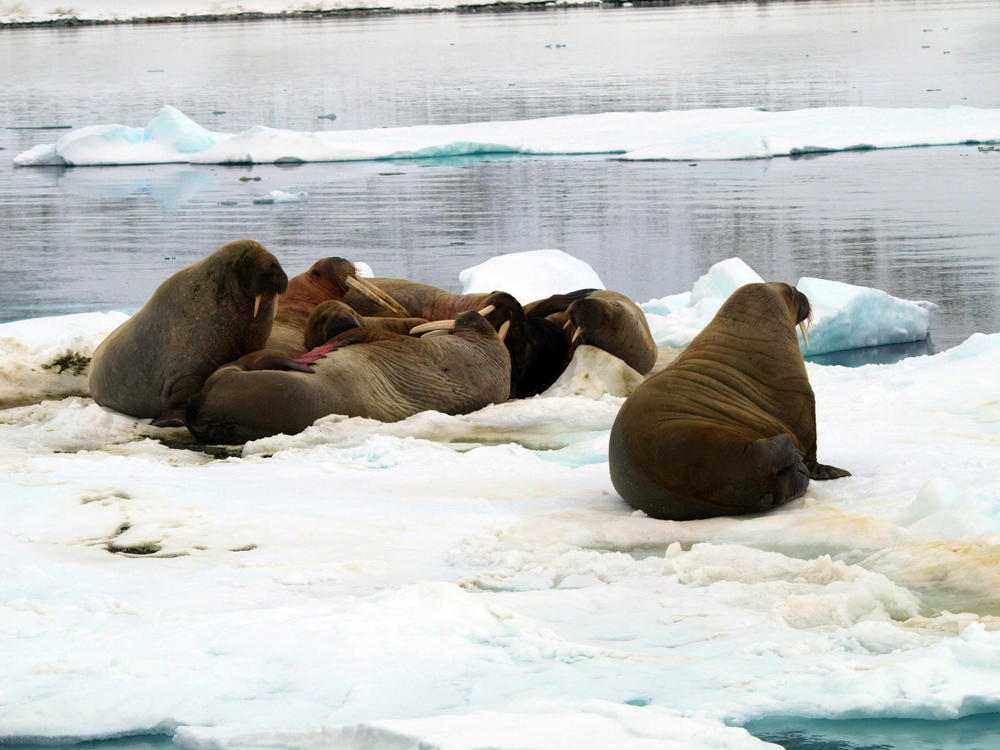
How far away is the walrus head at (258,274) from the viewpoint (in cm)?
602

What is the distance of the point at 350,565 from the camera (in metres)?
3.31

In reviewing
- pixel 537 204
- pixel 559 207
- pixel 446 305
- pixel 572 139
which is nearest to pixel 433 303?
pixel 446 305

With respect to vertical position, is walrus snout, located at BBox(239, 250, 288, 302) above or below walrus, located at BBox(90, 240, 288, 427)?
above

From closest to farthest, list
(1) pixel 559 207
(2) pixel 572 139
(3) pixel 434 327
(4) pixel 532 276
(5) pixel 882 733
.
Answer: (5) pixel 882 733, (3) pixel 434 327, (4) pixel 532 276, (1) pixel 559 207, (2) pixel 572 139

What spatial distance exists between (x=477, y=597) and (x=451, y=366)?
3.66 metres

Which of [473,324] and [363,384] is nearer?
A: [363,384]

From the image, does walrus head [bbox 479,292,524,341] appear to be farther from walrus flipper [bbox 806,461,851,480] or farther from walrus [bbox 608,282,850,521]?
walrus flipper [bbox 806,461,851,480]

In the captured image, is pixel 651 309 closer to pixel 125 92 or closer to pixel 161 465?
pixel 161 465

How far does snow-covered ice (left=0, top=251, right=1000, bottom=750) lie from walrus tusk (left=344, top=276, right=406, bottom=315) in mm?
2247

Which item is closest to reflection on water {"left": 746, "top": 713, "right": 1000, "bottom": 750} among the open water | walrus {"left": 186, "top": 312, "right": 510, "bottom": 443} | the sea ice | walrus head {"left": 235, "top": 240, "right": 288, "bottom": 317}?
the open water

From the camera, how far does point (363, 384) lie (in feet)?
19.7

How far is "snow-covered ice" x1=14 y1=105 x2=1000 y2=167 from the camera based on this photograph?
764 inches

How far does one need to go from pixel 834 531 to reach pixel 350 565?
1479 mm

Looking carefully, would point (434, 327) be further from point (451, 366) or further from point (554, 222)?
point (554, 222)
